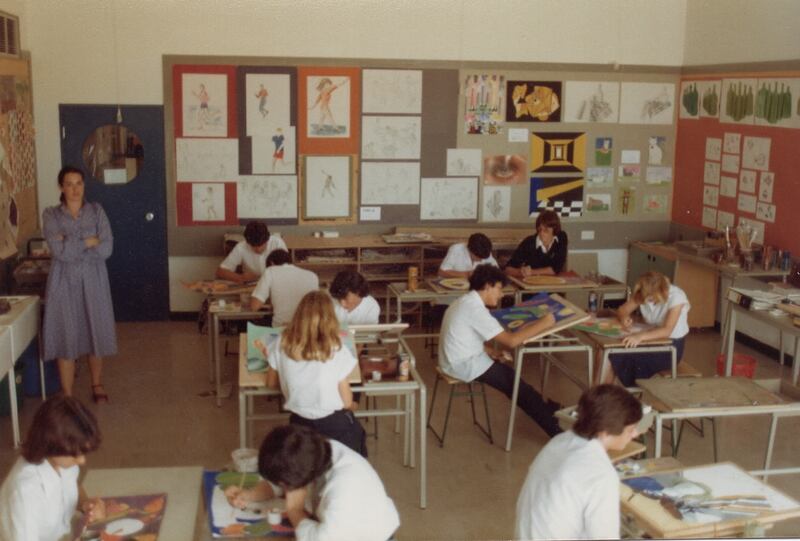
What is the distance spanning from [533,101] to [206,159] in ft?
10.5

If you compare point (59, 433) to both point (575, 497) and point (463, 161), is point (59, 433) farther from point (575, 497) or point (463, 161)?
point (463, 161)

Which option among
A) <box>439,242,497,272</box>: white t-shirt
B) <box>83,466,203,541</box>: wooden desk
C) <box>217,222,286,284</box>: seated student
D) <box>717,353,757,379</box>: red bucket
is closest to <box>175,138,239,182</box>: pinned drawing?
<box>217,222,286,284</box>: seated student

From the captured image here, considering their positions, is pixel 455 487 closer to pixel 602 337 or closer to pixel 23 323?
pixel 602 337

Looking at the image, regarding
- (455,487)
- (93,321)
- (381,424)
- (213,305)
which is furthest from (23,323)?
(455,487)

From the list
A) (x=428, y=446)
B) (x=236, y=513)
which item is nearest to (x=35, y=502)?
(x=236, y=513)

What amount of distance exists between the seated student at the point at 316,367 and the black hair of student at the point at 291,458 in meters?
1.33

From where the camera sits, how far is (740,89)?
7980mm

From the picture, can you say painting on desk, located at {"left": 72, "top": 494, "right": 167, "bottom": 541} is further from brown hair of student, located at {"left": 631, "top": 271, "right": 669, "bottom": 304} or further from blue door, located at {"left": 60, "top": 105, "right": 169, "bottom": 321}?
blue door, located at {"left": 60, "top": 105, "right": 169, "bottom": 321}

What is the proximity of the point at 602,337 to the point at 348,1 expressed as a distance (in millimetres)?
4358

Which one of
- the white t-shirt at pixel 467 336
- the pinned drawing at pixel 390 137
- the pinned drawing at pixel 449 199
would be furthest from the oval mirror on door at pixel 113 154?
the white t-shirt at pixel 467 336

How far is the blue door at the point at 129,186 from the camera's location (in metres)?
8.11

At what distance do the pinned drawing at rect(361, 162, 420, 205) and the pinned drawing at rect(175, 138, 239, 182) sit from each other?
1249 mm

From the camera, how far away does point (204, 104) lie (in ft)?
27.0

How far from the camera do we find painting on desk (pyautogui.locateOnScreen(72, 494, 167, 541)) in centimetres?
296
